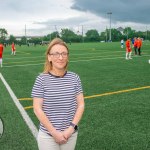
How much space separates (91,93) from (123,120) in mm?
3788

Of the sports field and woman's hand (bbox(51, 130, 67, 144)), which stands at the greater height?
woman's hand (bbox(51, 130, 67, 144))

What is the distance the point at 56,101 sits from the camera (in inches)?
136

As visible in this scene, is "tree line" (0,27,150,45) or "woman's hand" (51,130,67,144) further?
"tree line" (0,27,150,45)

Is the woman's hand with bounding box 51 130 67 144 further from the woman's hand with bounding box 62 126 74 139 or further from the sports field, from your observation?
the sports field

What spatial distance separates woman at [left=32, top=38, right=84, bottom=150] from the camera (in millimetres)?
3453

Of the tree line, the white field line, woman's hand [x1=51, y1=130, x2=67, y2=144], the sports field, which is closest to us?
woman's hand [x1=51, y1=130, x2=67, y2=144]

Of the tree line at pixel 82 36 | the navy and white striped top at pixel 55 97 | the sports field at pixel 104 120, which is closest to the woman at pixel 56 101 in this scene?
the navy and white striped top at pixel 55 97

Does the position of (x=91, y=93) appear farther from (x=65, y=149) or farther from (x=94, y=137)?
(x=65, y=149)

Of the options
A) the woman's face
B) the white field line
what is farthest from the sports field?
the woman's face

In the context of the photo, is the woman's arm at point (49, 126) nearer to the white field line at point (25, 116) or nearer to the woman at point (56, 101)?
the woman at point (56, 101)

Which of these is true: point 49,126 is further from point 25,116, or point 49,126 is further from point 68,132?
point 25,116

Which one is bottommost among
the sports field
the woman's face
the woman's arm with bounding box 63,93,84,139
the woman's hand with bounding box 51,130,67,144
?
the sports field

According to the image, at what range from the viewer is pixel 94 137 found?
650cm

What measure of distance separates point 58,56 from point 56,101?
18.7 inches
